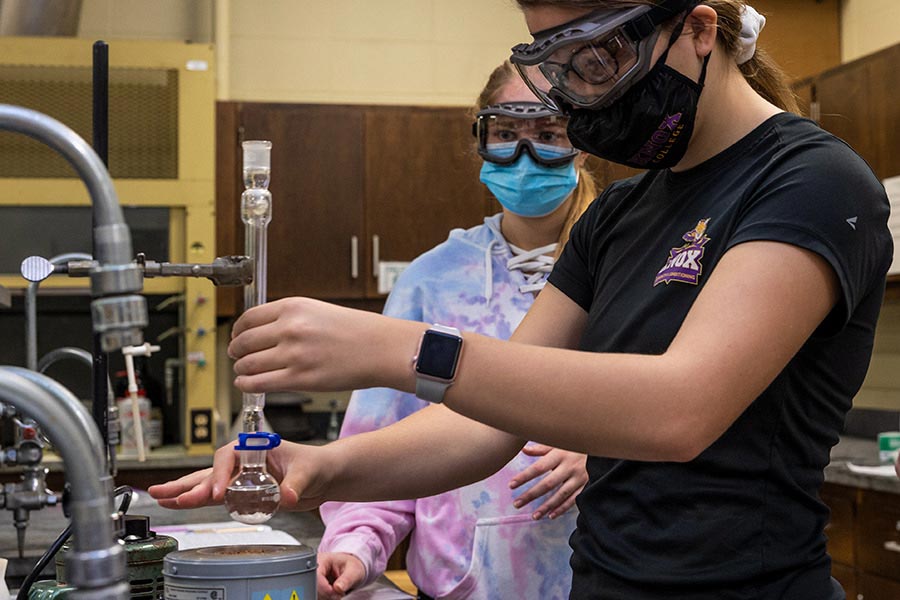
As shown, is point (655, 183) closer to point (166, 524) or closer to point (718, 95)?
point (718, 95)

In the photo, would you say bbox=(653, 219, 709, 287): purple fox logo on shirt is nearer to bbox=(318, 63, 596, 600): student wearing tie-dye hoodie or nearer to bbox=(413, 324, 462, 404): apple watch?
bbox=(413, 324, 462, 404): apple watch

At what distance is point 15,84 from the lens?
13.4ft

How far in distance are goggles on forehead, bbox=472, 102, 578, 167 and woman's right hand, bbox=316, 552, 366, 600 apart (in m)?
0.73

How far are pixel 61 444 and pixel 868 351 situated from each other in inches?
31.0

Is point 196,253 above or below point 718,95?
below

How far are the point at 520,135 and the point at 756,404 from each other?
95 centimetres

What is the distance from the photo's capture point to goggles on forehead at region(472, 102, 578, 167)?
1849 millimetres

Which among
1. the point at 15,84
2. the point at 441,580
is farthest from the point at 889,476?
the point at 15,84

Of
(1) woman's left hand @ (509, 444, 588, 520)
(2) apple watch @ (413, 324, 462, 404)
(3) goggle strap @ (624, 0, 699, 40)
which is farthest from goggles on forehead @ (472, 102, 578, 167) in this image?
(2) apple watch @ (413, 324, 462, 404)

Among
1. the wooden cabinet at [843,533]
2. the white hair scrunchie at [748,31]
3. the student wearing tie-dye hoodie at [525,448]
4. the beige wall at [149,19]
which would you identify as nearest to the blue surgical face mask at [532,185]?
the student wearing tie-dye hoodie at [525,448]

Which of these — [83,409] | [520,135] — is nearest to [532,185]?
[520,135]

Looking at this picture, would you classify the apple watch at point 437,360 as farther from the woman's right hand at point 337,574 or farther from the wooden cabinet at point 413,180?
the wooden cabinet at point 413,180

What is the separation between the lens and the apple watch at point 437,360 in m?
0.88

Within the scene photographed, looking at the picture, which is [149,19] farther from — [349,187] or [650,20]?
[650,20]
